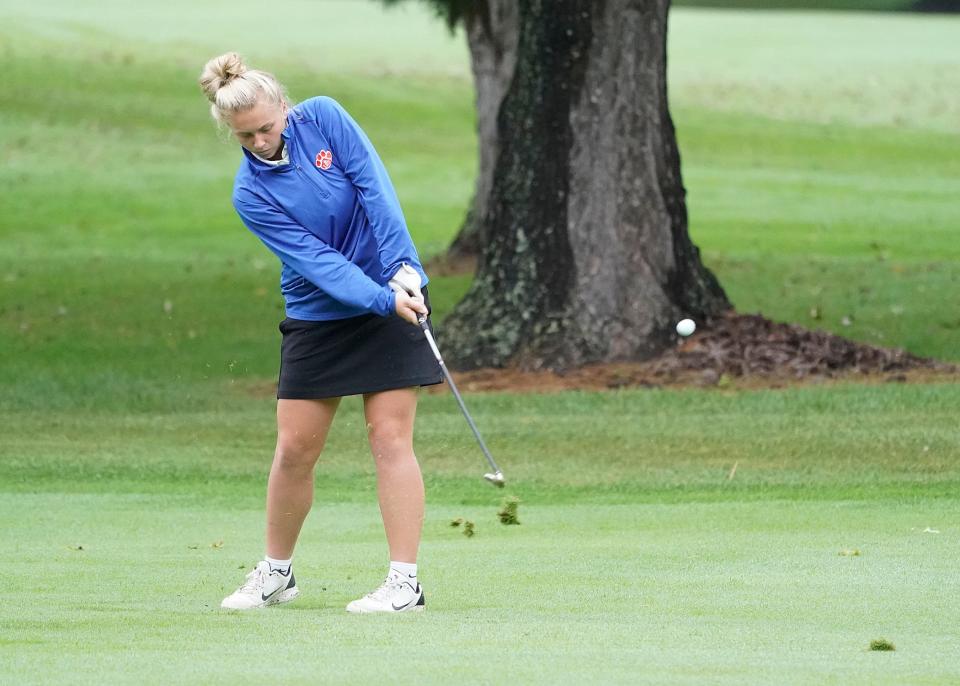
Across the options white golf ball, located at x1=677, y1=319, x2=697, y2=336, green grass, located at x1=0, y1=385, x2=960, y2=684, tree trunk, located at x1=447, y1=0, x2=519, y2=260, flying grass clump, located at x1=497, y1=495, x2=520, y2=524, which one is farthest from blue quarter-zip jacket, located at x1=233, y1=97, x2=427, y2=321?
tree trunk, located at x1=447, y1=0, x2=519, y2=260

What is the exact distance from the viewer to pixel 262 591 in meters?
6.45

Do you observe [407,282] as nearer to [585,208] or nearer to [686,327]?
[686,327]

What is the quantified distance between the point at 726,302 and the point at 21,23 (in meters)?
43.2

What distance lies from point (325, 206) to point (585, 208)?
945 centimetres

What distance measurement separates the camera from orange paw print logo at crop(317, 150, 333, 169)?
6.22 meters

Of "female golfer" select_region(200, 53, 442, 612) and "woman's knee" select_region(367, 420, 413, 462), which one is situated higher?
"female golfer" select_region(200, 53, 442, 612)

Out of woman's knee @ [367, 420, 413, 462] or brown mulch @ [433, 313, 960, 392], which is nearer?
woman's knee @ [367, 420, 413, 462]

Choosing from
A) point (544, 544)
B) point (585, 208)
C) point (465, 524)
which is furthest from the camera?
point (585, 208)

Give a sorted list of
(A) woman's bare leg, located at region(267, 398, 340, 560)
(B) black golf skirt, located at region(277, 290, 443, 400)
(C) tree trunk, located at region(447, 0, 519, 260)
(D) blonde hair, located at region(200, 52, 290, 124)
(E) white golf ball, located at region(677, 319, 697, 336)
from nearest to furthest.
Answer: (D) blonde hair, located at region(200, 52, 290, 124) → (B) black golf skirt, located at region(277, 290, 443, 400) → (A) woman's bare leg, located at region(267, 398, 340, 560) → (E) white golf ball, located at region(677, 319, 697, 336) → (C) tree trunk, located at region(447, 0, 519, 260)

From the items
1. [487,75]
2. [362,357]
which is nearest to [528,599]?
[362,357]

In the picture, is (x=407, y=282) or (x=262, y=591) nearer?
(x=407, y=282)

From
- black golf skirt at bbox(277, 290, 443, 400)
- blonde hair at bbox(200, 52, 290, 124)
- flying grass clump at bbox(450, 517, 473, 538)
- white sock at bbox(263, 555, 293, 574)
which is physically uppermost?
blonde hair at bbox(200, 52, 290, 124)

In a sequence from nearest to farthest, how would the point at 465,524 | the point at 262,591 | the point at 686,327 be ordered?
the point at 262,591 → the point at 465,524 → the point at 686,327

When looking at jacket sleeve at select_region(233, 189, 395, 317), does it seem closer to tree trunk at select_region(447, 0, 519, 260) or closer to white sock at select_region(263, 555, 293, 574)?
white sock at select_region(263, 555, 293, 574)
